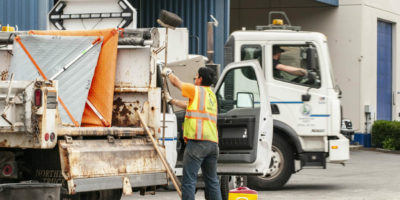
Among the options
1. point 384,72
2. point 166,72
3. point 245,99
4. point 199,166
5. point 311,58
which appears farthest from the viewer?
point 384,72

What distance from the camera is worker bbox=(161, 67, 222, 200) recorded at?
1045 cm

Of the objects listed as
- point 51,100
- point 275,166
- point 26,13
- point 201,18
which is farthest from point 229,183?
point 201,18

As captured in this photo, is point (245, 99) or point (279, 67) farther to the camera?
point (279, 67)

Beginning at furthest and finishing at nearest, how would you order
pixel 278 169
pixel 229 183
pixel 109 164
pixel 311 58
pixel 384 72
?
pixel 384 72 < pixel 278 169 < pixel 311 58 < pixel 229 183 < pixel 109 164

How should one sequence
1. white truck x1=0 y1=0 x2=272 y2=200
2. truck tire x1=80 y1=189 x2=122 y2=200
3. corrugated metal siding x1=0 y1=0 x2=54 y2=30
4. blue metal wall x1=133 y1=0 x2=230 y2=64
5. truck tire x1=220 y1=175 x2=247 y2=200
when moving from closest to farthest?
white truck x1=0 y1=0 x2=272 y2=200, truck tire x1=80 y1=189 x2=122 y2=200, truck tire x1=220 y1=175 x2=247 y2=200, corrugated metal siding x1=0 y1=0 x2=54 y2=30, blue metal wall x1=133 y1=0 x2=230 y2=64

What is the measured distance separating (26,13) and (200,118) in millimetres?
6669

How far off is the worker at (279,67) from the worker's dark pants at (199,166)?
16.9 ft

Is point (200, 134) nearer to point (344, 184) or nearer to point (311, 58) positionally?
point (311, 58)

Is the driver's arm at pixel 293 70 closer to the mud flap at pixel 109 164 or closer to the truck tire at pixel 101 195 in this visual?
the mud flap at pixel 109 164

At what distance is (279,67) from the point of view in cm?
1558

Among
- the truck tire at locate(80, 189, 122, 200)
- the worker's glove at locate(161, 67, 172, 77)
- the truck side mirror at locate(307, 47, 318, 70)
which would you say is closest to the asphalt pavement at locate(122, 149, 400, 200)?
the truck side mirror at locate(307, 47, 318, 70)

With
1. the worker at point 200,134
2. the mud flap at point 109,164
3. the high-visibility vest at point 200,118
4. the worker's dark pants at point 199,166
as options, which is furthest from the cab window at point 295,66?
the mud flap at point 109,164

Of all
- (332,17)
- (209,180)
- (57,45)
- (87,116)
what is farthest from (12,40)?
(332,17)

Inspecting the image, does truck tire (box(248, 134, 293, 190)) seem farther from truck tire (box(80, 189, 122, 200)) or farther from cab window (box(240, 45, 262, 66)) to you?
truck tire (box(80, 189, 122, 200))
